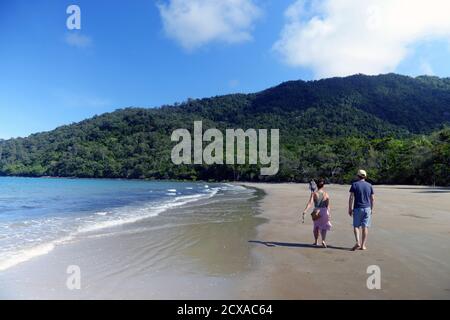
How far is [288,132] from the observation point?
137500mm

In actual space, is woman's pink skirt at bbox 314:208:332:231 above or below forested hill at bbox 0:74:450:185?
below

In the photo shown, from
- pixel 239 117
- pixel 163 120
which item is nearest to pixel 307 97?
pixel 239 117

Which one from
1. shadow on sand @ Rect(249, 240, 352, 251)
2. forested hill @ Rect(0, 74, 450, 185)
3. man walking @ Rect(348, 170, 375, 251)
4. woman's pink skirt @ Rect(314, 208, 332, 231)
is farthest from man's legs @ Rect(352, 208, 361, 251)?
forested hill @ Rect(0, 74, 450, 185)

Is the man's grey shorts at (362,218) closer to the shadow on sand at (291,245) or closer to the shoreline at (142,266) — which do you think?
the shadow on sand at (291,245)

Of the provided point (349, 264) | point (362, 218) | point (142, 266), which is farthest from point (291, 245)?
point (142, 266)

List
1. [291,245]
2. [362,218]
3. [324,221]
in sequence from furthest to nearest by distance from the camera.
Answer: [291,245] < [324,221] < [362,218]

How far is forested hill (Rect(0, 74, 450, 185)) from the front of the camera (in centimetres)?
9206

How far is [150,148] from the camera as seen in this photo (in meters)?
134

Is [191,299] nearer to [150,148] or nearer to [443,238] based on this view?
[443,238]

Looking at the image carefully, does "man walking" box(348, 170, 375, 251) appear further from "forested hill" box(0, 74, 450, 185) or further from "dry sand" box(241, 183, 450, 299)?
"forested hill" box(0, 74, 450, 185)

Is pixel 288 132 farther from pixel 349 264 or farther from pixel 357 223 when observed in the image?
pixel 349 264

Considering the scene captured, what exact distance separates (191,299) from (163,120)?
504 feet

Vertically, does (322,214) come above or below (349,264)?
above

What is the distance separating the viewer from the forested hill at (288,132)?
302 feet
